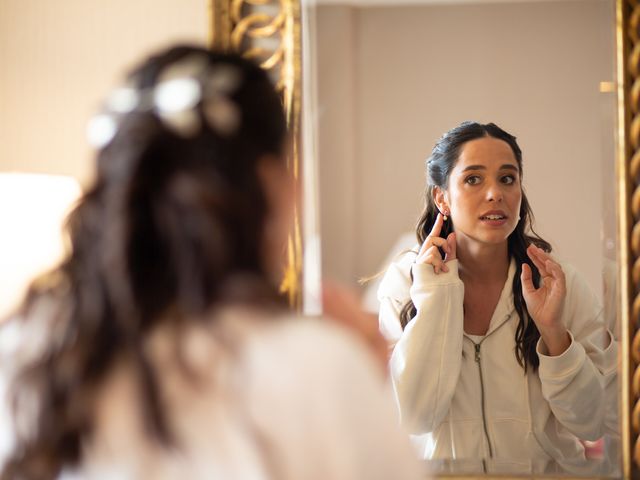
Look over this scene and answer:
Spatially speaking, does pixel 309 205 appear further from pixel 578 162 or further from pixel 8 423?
pixel 8 423

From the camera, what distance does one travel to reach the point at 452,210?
1035 mm

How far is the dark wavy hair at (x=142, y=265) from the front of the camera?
58 cm

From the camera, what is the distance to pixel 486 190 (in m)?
1.03

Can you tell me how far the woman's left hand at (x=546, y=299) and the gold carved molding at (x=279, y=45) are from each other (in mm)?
309

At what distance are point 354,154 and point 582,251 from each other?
0.33m

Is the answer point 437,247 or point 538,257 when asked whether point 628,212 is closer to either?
point 538,257

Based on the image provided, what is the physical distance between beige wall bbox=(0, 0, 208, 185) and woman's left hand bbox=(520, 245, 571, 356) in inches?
22.9

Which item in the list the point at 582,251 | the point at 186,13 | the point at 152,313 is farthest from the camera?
the point at 186,13

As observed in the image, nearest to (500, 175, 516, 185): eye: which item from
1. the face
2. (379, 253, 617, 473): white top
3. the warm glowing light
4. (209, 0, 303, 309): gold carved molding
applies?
the face

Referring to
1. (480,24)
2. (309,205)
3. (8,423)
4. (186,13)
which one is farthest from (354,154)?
(8,423)

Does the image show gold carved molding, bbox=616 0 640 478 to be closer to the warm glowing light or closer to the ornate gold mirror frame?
the ornate gold mirror frame

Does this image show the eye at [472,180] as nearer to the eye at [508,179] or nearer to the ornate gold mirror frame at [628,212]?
the eye at [508,179]

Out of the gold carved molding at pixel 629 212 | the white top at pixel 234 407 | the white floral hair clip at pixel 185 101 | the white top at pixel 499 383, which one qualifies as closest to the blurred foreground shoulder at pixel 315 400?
the white top at pixel 234 407

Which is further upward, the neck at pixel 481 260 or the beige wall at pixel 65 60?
the beige wall at pixel 65 60
